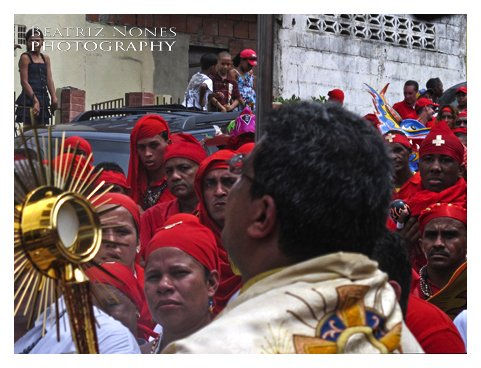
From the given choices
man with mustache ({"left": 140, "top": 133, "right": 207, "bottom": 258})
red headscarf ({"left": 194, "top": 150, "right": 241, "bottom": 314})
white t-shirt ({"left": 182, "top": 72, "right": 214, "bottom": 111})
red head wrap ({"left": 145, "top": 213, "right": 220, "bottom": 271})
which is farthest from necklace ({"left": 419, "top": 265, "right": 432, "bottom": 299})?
white t-shirt ({"left": 182, "top": 72, "right": 214, "bottom": 111})

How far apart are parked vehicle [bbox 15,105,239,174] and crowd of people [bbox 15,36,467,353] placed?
0.52ft

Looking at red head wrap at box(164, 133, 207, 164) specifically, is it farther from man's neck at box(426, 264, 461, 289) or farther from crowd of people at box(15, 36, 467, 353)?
man's neck at box(426, 264, 461, 289)

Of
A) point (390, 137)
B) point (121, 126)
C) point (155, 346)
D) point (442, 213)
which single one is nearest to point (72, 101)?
point (121, 126)

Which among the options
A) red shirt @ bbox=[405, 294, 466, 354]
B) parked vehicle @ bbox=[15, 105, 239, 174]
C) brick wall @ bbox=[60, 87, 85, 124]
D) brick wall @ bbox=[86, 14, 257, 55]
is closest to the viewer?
red shirt @ bbox=[405, 294, 466, 354]

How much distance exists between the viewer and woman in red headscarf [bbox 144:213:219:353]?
3.91 m

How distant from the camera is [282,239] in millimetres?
2090

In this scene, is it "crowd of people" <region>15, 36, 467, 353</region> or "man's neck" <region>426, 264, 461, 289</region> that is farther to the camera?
"man's neck" <region>426, 264, 461, 289</region>

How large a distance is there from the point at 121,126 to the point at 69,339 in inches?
119

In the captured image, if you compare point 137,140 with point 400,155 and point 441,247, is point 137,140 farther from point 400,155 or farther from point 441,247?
point 441,247

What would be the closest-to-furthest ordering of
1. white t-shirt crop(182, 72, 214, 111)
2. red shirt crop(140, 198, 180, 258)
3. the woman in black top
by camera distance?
red shirt crop(140, 198, 180, 258)
the woman in black top
white t-shirt crop(182, 72, 214, 111)

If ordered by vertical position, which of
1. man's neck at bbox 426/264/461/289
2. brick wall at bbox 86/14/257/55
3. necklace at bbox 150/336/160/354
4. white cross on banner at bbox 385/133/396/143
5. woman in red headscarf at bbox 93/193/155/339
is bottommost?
necklace at bbox 150/336/160/354

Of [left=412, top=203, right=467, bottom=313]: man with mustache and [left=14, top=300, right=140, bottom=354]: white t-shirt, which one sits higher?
[left=412, top=203, right=467, bottom=313]: man with mustache

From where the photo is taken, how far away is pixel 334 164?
2041 mm
